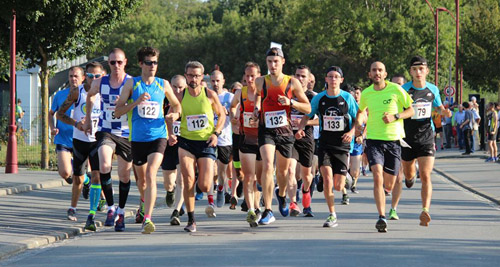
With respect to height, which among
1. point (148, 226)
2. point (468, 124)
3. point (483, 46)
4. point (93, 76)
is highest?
point (483, 46)

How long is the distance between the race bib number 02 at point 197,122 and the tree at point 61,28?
963cm

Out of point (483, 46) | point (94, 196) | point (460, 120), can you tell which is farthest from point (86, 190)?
point (483, 46)

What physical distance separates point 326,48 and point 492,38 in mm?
14053

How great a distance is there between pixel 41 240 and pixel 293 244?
8.60ft

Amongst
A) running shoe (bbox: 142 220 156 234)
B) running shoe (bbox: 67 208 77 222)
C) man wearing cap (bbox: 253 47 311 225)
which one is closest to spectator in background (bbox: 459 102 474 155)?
man wearing cap (bbox: 253 47 311 225)

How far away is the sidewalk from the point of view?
10.2 meters

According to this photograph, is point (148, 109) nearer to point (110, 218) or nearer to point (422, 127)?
point (110, 218)

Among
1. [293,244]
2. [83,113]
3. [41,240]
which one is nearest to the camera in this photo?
[293,244]

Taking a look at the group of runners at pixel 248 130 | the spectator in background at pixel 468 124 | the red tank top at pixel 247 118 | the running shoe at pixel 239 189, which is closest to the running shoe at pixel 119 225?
the group of runners at pixel 248 130

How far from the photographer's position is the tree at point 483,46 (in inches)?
2090

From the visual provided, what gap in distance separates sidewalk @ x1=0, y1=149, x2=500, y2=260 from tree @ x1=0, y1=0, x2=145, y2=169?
272 centimetres

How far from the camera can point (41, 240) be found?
9.90 m

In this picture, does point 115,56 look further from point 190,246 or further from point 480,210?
point 480,210

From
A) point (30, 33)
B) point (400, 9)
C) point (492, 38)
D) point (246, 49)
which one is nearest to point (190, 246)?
point (30, 33)
